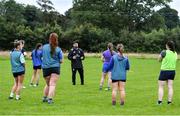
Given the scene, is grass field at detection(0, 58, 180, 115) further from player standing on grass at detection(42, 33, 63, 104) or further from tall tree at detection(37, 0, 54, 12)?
tall tree at detection(37, 0, 54, 12)

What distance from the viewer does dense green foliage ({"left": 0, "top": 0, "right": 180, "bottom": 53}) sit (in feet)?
234

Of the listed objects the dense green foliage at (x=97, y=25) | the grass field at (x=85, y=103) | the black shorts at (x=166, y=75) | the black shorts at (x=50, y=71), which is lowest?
the grass field at (x=85, y=103)

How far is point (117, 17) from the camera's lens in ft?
294

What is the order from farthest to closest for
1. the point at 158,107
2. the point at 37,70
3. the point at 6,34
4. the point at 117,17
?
the point at 117,17, the point at 6,34, the point at 37,70, the point at 158,107

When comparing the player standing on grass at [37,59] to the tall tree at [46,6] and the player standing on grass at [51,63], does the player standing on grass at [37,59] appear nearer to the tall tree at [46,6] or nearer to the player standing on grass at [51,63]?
the player standing on grass at [51,63]

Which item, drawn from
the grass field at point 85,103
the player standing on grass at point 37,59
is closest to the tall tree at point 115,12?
the player standing on grass at point 37,59

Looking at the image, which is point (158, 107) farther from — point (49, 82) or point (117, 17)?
point (117, 17)

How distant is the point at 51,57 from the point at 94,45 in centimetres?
5596

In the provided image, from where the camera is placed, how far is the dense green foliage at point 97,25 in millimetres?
71312

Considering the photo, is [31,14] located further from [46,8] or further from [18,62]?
[18,62]

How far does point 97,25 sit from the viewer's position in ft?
291

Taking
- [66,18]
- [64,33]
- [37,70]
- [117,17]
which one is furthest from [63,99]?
[66,18]

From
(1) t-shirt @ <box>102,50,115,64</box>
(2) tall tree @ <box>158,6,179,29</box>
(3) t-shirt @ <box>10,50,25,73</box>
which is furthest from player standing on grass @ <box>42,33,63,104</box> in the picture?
(2) tall tree @ <box>158,6,179,29</box>

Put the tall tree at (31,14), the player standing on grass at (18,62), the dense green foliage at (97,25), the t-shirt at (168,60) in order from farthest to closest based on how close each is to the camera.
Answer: the tall tree at (31,14)
the dense green foliage at (97,25)
the player standing on grass at (18,62)
the t-shirt at (168,60)
